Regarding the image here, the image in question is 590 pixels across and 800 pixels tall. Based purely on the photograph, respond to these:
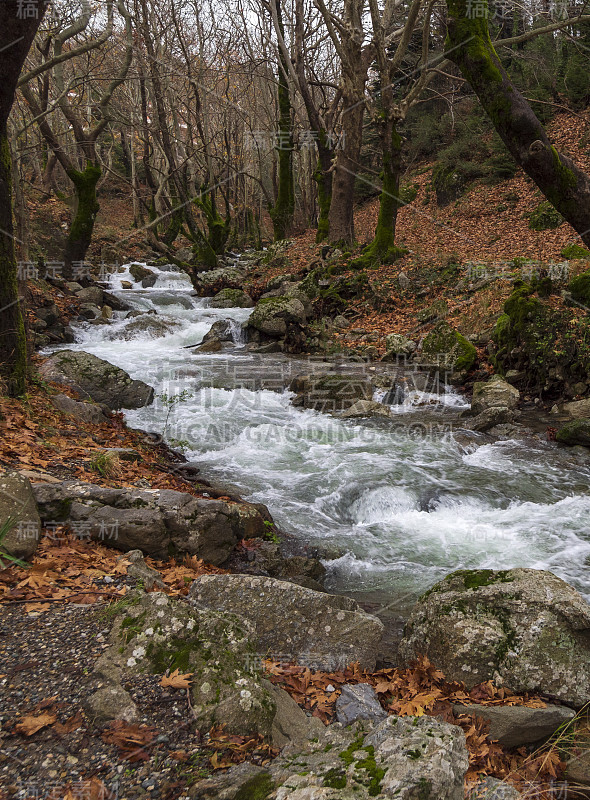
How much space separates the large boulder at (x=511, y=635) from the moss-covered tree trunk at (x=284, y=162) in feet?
70.0

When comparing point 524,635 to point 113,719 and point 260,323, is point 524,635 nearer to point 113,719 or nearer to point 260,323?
point 113,719

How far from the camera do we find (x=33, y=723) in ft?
7.30

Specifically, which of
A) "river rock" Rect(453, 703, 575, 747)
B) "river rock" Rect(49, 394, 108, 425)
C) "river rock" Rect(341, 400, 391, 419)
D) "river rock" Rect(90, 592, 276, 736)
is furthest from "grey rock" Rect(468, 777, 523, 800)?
"river rock" Rect(341, 400, 391, 419)

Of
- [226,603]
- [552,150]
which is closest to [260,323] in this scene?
[552,150]

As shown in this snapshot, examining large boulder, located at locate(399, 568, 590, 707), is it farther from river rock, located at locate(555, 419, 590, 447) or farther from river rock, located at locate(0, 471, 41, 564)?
river rock, located at locate(555, 419, 590, 447)

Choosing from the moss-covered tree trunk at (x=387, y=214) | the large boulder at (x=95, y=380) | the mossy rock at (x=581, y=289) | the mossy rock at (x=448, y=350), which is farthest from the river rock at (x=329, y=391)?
the moss-covered tree trunk at (x=387, y=214)

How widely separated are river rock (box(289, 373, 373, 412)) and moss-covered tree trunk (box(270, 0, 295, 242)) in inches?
586

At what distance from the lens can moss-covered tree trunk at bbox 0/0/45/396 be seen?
4508mm

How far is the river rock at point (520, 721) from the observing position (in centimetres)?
292

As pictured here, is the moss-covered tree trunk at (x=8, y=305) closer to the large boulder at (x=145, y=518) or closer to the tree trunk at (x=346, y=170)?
the large boulder at (x=145, y=518)

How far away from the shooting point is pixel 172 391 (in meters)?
10.5

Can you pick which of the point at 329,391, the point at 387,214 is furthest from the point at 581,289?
the point at 387,214

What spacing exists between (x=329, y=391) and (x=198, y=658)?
7949 millimetres

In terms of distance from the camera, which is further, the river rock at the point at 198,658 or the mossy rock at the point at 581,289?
the mossy rock at the point at 581,289
